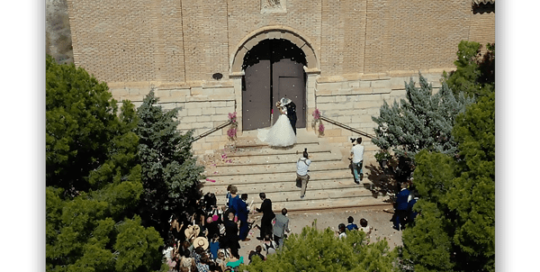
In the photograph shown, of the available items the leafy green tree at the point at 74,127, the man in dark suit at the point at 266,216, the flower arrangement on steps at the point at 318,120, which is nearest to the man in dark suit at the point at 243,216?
the man in dark suit at the point at 266,216

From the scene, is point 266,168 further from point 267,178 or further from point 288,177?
point 288,177

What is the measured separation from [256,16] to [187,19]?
2210 millimetres

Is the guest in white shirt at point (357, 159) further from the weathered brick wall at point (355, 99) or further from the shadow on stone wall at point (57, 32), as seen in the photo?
the shadow on stone wall at point (57, 32)

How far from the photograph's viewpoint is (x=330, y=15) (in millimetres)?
20828

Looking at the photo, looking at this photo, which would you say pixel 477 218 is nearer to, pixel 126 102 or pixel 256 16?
pixel 126 102

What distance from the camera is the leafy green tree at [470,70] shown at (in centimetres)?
2023

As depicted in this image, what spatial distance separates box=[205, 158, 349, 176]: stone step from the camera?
65.4 ft

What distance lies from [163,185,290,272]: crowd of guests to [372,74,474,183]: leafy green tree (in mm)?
4414

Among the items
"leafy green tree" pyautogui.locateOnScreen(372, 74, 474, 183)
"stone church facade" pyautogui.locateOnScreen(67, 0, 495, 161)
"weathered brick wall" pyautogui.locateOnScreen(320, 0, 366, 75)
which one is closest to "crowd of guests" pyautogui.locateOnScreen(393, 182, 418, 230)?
"leafy green tree" pyautogui.locateOnScreen(372, 74, 474, 183)

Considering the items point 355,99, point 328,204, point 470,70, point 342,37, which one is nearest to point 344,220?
point 328,204

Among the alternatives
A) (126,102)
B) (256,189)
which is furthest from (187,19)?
(126,102)

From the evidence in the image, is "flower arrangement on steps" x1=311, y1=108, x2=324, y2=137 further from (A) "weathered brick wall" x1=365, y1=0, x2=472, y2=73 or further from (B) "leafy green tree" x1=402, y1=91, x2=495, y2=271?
(B) "leafy green tree" x1=402, y1=91, x2=495, y2=271

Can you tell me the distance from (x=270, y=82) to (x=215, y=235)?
779 cm

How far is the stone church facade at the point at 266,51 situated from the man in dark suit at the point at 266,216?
5.00 m
